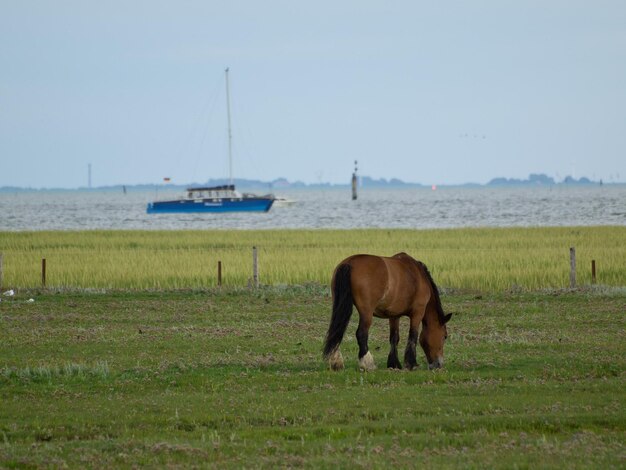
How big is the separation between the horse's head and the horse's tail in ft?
4.57

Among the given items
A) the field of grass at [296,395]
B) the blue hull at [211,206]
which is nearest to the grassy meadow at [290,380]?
the field of grass at [296,395]

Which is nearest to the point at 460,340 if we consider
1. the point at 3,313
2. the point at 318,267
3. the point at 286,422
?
the point at 286,422

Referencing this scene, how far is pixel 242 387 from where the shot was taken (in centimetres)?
1372

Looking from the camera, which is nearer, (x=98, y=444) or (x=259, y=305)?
(x=98, y=444)

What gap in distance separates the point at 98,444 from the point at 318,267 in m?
24.5

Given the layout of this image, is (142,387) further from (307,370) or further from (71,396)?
(307,370)

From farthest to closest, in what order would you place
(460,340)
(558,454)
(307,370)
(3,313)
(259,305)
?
1. (259,305)
2. (3,313)
3. (460,340)
4. (307,370)
5. (558,454)

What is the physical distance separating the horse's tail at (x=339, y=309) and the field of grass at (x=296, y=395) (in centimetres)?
47

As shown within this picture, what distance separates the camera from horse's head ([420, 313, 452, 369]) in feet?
49.6

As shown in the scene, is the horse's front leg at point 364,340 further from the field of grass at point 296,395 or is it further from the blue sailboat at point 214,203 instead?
the blue sailboat at point 214,203

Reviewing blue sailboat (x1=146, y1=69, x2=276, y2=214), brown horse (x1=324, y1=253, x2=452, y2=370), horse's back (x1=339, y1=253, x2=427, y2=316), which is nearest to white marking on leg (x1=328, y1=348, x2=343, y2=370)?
brown horse (x1=324, y1=253, x2=452, y2=370)

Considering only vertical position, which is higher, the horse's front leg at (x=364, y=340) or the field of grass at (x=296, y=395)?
the horse's front leg at (x=364, y=340)

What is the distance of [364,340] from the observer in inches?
583

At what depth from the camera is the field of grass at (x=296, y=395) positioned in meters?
9.80
